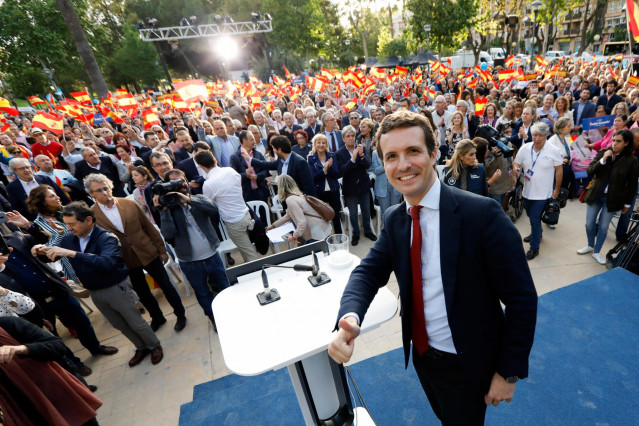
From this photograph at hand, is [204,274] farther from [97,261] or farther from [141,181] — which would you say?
[141,181]

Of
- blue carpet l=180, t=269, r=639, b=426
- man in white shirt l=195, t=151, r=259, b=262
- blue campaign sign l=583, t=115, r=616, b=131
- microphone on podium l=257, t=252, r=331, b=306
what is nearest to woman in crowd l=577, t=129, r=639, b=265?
blue carpet l=180, t=269, r=639, b=426

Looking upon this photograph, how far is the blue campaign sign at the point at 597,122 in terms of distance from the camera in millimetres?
5664

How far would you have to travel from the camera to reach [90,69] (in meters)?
15.4

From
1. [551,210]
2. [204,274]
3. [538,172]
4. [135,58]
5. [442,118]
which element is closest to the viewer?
[204,274]

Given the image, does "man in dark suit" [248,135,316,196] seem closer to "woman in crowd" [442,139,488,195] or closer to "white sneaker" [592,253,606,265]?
"woman in crowd" [442,139,488,195]

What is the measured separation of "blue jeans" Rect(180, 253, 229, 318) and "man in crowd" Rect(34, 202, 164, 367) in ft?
2.06

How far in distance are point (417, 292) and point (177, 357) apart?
3392 millimetres

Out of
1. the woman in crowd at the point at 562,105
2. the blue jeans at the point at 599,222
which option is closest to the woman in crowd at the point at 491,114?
the woman in crowd at the point at 562,105

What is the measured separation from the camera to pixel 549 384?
2592 millimetres

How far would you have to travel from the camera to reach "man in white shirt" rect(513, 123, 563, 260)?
157 inches

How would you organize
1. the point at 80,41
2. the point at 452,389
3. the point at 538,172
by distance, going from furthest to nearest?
the point at 80,41, the point at 538,172, the point at 452,389

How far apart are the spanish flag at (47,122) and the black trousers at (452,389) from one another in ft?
31.6

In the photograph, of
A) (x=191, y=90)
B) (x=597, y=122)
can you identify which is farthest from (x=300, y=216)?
(x=191, y=90)

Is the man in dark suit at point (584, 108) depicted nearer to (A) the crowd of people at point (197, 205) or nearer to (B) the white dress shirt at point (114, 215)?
(A) the crowd of people at point (197, 205)
